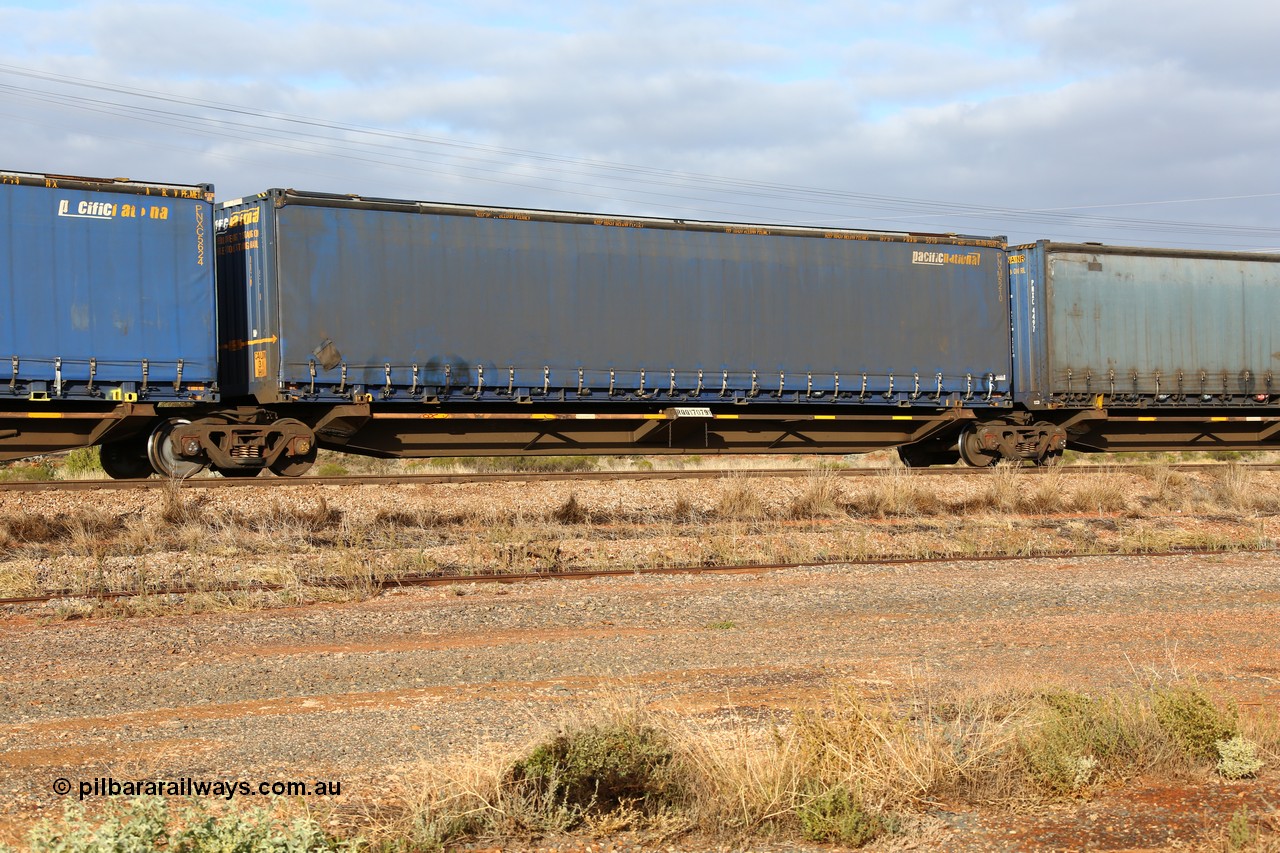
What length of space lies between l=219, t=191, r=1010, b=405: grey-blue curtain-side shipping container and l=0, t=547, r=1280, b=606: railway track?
6345 millimetres

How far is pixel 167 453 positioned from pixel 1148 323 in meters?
16.8

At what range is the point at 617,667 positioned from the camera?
7176 millimetres

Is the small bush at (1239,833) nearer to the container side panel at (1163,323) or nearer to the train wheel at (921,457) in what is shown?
the container side panel at (1163,323)

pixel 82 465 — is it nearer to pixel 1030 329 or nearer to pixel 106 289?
pixel 106 289

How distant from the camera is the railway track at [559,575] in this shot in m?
9.56

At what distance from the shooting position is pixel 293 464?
16.7 m

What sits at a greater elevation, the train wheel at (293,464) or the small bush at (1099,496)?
the train wheel at (293,464)

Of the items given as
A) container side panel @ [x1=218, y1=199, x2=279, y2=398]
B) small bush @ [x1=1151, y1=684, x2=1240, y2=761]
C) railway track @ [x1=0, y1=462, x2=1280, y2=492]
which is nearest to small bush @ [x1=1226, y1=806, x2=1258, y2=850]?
small bush @ [x1=1151, y1=684, x2=1240, y2=761]

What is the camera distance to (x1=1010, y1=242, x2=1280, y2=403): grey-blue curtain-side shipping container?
20.5 metres

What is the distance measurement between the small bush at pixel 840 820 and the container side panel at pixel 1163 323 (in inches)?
678

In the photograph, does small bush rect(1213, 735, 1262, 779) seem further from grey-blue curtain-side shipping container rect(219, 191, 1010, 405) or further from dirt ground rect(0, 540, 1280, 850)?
grey-blue curtain-side shipping container rect(219, 191, 1010, 405)

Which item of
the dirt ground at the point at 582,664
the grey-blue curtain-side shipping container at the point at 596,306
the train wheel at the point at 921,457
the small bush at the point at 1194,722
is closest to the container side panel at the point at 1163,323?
the grey-blue curtain-side shipping container at the point at 596,306

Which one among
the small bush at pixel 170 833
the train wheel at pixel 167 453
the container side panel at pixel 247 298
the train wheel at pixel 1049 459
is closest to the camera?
the small bush at pixel 170 833

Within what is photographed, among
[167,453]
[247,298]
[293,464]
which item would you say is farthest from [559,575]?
[247,298]
